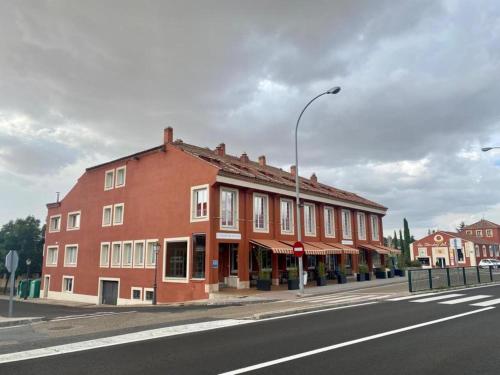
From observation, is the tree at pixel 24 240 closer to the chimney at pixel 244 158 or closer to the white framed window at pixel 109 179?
the white framed window at pixel 109 179

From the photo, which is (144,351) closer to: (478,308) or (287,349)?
(287,349)

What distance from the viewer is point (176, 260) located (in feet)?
87.7

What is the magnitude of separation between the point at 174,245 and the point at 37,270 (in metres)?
50.0

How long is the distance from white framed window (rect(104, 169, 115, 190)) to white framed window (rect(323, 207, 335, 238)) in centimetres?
1859

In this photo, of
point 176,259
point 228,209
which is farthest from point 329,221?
point 176,259

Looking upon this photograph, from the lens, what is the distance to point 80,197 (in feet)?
125

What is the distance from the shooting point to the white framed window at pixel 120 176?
109 feet

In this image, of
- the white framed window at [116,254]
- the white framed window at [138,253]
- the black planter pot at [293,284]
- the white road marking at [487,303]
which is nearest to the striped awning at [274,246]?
the black planter pot at [293,284]

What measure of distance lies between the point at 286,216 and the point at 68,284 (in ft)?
73.9

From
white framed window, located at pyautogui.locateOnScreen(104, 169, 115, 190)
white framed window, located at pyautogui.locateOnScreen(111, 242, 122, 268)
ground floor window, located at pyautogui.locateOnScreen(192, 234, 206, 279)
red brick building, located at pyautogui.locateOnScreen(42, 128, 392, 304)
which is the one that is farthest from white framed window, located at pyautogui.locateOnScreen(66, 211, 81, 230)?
ground floor window, located at pyautogui.locateOnScreen(192, 234, 206, 279)

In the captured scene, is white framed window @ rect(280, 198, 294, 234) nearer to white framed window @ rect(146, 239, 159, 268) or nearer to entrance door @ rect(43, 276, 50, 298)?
white framed window @ rect(146, 239, 159, 268)

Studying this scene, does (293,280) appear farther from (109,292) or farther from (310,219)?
(109,292)

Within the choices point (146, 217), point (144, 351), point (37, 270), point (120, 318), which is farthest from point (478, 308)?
point (37, 270)

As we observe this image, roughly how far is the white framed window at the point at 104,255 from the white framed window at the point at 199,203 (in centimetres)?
1162
